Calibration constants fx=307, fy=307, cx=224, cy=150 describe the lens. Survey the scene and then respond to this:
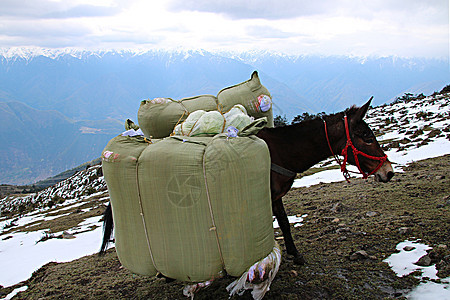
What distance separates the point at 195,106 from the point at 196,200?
2.92 metres

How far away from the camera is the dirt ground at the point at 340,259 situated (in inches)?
160

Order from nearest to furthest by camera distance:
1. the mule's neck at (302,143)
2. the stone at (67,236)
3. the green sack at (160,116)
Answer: the mule's neck at (302,143), the green sack at (160,116), the stone at (67,236)

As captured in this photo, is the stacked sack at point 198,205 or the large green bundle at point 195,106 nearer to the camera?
the stacked sack at point 198,205

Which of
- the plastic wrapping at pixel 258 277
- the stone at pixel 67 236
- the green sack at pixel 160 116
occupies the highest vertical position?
the green sack at pixel 160 116

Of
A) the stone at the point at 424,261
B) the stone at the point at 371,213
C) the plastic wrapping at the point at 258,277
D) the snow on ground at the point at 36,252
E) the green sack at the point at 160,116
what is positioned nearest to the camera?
the plastic wrapping at the point at 258,277

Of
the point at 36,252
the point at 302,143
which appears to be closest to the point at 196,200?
the point at 302,143

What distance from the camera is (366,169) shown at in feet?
15.0

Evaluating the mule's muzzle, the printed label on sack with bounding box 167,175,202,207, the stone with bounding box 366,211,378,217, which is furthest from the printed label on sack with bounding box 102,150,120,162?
the stone with bounding box 366,211,378,217

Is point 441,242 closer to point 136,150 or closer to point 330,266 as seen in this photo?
point 330,266

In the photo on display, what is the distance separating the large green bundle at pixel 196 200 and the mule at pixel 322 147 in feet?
3.50

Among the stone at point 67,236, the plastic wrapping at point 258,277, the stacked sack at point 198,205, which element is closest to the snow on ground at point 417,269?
the plastic wrapping at point 258,277

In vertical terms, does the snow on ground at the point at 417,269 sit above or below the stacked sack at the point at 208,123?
below

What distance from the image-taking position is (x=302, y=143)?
4.67 meters

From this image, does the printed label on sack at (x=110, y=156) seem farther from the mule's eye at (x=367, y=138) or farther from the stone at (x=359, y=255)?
the stone at (x=359, y=255)
